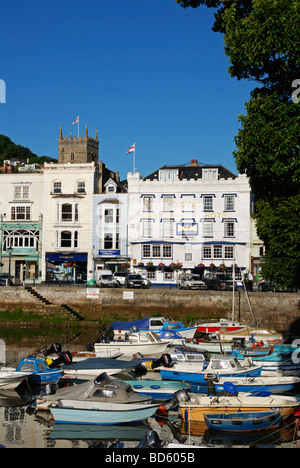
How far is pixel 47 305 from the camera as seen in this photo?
4719 cm

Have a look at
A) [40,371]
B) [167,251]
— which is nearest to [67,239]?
[167,251]

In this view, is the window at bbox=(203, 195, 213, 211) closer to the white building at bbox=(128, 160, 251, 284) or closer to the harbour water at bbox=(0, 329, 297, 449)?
the white building at bbox=(128, 160, 251, 284)

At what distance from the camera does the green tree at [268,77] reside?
1378 cm

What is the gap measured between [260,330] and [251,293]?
8.82 m

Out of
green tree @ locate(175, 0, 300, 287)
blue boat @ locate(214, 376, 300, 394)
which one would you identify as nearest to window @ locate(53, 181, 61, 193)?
blue boat @ locate(214, 376, 300, 394)

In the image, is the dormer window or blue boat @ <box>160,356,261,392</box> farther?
the dormer window

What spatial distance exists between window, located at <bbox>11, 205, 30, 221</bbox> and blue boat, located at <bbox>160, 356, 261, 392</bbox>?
4000 centimetres

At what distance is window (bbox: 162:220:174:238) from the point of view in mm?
57812

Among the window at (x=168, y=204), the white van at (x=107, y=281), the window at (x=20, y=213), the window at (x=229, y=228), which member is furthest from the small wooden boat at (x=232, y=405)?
the window at (x=20, y=213)

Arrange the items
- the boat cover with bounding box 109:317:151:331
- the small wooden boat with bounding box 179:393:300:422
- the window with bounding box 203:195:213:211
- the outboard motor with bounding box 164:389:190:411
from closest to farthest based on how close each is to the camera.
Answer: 1. the small wooden boat with bounding box 179:393:300:422
2. the outboard motor with bounding box 164:389:190:411
3. the boat cover with bounding box 109:317:151:331
4. the window with bounding box 203:195:213:211

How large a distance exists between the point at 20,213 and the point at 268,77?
49718 mm
